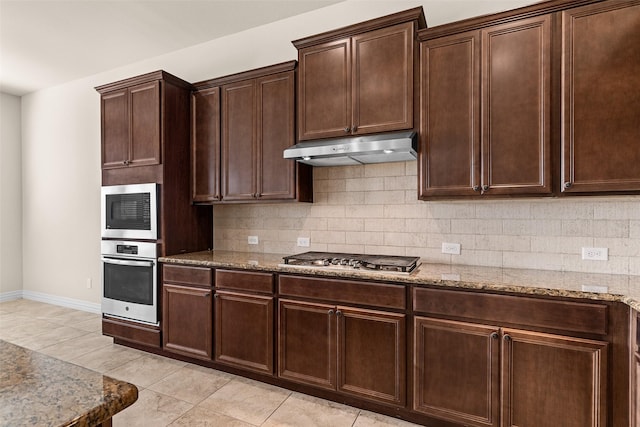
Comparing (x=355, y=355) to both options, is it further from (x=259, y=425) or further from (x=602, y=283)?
(x=602, y=283)

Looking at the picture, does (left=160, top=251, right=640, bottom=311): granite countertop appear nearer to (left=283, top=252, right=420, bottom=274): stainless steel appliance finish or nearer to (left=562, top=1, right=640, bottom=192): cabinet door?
(left=283, top=252, right=420, bottom=274): stainless steel appliance finish

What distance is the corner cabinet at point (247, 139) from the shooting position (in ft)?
9.84

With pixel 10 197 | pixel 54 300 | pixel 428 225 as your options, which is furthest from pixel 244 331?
pixel 10 197

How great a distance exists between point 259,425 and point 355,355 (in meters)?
0.75

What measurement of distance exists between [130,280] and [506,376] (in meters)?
3.18

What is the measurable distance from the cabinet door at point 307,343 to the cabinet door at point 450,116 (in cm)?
114

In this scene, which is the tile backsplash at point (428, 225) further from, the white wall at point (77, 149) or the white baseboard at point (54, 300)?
the white baseboard at point (54, 300)

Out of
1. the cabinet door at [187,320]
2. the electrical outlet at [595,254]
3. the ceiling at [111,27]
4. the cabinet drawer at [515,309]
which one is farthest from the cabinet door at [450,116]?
the cabinet door at [187,320]

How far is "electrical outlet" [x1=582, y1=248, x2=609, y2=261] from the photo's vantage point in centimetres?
227

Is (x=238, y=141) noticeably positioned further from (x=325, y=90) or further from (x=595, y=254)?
(x=595, y=254)

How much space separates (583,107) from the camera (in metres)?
2.03

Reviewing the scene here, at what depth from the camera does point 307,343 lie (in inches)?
99.2

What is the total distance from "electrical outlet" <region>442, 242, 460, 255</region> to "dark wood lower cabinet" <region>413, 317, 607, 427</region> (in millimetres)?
739

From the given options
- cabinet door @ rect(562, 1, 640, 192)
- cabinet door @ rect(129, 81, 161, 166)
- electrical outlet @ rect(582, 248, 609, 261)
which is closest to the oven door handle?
cabinet door @ rect(129, 81, 161, 166)
